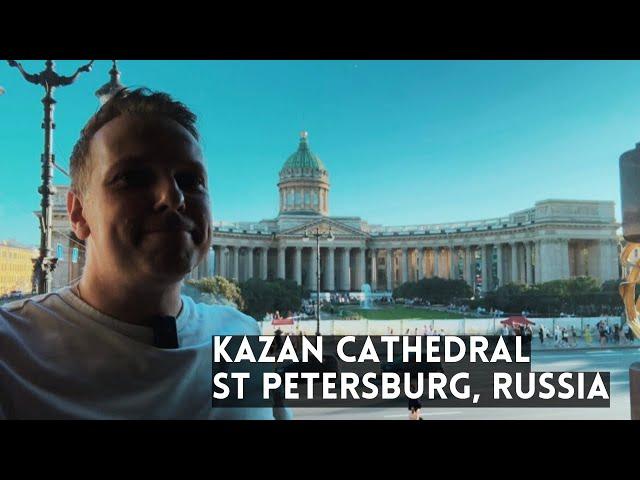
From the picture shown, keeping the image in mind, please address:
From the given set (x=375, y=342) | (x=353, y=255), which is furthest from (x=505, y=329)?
(x=353, y=255)

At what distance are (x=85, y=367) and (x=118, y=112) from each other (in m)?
1.46

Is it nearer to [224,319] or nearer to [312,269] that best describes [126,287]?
[224,319]

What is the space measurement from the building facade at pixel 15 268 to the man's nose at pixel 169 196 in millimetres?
6128

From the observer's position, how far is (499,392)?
5.09 metres

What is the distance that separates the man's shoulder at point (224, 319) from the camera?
3240mm

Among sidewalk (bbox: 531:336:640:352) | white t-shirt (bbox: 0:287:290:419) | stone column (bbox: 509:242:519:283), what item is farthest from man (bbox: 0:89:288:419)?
stone column (bbox: 509:242:519:283)

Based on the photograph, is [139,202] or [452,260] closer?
[139,202]

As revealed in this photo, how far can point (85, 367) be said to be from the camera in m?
2.78

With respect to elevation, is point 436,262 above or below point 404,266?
above

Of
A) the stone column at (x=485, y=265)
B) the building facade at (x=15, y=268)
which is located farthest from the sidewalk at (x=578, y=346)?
the stone column at (x=485, y=265)

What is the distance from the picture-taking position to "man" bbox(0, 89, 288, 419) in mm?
2762

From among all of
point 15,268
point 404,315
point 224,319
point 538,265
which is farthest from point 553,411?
point 538,265
